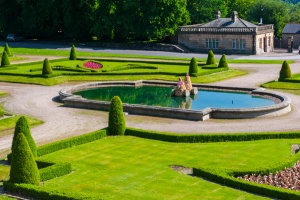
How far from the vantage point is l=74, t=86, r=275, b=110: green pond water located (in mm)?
40812

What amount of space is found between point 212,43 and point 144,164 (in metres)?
59.3

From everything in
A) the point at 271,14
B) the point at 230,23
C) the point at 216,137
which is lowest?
the point at 216,137

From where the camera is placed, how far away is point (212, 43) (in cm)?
8275

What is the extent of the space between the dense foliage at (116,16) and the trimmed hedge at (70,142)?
5581 cm

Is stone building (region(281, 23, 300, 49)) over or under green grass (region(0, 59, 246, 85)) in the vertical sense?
over

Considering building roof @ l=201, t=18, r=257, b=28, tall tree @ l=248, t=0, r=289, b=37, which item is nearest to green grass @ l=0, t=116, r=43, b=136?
building roof @ l=201, t=18, r=257, b=28

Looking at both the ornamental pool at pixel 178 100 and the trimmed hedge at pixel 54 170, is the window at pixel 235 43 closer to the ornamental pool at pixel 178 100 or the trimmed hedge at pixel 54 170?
the ornamental pool at pixel 178 100

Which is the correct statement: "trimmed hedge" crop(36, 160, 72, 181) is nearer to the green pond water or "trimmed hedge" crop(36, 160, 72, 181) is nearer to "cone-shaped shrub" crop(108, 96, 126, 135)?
"cone-shaped shrub" crop(108, 96, 126, 135)

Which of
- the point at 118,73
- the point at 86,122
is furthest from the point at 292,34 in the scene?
the point at 86,122

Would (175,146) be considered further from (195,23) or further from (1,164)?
(195,23)

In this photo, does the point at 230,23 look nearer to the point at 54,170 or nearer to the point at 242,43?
the point at 242,43

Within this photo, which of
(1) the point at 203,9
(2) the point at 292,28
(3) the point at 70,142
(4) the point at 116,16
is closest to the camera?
(3) the point at 70,142

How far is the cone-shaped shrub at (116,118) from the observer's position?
3148cm

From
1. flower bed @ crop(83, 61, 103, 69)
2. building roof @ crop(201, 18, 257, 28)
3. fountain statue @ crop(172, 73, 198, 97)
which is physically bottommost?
fountain statue @ crop(172, 73, 198, 97)
